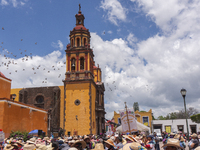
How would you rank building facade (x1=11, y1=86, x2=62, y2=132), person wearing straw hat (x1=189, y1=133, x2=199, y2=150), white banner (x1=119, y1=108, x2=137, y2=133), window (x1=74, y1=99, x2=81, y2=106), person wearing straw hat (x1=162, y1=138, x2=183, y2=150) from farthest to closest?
building facade (x1=11, y1=86, x2=62, y2=132) → window (x1=74, y1=99, x2=81, y2=106) → white banner (x1=119, y1=108, x2=137, y2=133) → person wearing straw hat (x1=189, y1=133, x2=199, y2=150) → person wearing straw hat (x1=162, y1=138, x2=183, y2=150)

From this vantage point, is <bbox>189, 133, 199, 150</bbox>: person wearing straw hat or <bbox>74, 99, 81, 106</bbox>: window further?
<bbox>74, 99, 81, 106</bbox>: window

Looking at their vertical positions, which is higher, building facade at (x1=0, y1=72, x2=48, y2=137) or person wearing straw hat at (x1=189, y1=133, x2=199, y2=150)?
building facade at (x1=0, y1=72, x2=48, y2=137)

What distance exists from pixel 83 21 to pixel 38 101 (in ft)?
55.3

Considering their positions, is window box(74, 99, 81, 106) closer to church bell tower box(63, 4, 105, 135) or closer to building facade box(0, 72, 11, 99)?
church bell tower box(63, 4, 105, 135)

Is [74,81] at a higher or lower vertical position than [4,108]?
higher

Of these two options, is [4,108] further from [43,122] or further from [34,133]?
[43,122]

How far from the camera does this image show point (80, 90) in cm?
3459

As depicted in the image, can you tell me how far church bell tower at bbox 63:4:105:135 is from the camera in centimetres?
3341

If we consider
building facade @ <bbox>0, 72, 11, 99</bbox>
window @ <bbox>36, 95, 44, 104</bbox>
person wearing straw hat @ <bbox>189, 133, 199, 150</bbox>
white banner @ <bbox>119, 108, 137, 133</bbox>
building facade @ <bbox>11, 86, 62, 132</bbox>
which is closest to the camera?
person wearing straw hat @ <bbox>189, 133, 199, 150</bbox>

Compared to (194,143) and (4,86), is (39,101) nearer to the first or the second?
(4,86)

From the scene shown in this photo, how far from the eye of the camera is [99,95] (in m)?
40.8

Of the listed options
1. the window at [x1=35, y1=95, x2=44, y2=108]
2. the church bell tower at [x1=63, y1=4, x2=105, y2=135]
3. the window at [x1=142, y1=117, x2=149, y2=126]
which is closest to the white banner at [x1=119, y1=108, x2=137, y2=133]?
the church bell tower at [x1=63, y1=4, x2=105, y2=135]

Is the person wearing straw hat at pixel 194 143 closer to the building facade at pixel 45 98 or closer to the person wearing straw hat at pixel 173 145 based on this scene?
the person wearing straw hat at pixel 173 145

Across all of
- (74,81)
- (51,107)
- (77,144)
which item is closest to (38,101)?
(51,107)
